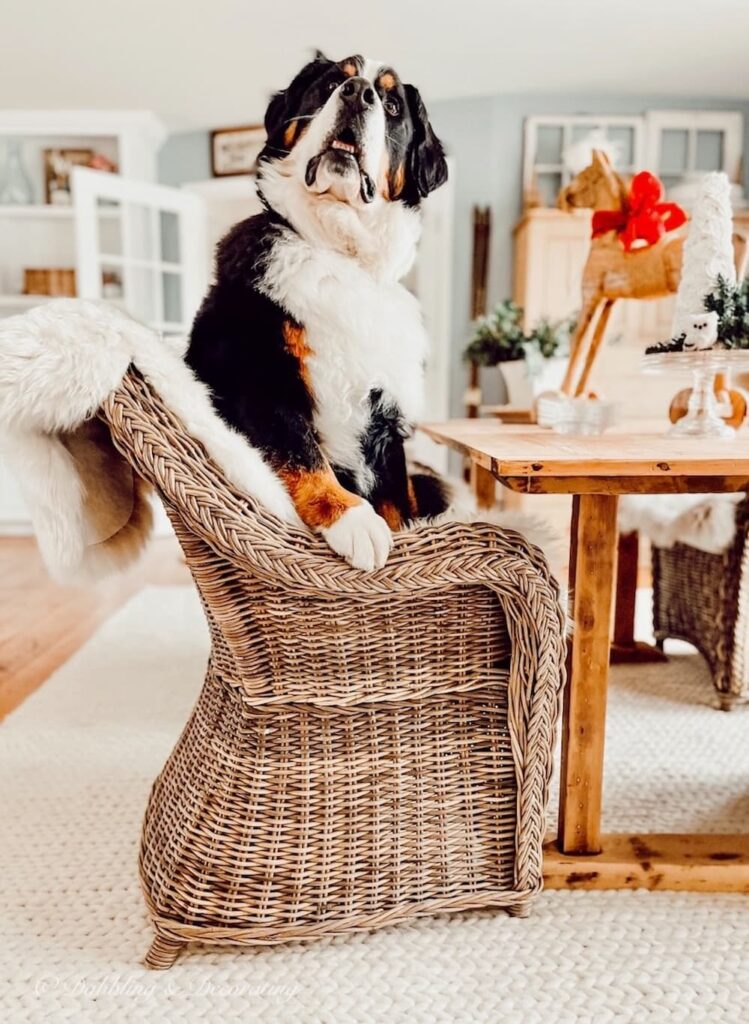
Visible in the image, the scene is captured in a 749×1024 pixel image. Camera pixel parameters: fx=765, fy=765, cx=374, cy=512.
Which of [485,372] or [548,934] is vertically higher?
[485,372]

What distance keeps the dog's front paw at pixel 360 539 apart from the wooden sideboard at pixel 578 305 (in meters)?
2.93

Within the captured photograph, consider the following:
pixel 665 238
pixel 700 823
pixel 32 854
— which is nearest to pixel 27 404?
pixel 32 854

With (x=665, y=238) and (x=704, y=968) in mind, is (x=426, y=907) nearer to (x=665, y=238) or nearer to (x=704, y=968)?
(x=704, y=968)

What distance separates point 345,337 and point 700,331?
0.68 meters

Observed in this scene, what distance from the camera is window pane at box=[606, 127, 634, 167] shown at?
4.07m

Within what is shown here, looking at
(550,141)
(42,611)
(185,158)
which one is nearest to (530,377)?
(42,611)

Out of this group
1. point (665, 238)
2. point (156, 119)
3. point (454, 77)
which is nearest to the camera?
point (665, 238)

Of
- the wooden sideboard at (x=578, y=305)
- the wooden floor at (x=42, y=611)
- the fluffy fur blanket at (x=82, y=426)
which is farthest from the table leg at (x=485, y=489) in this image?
the wooden sideboard at (x=578, y=305)

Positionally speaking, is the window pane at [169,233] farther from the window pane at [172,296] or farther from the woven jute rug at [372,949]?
the woven jute rug at [372,949]

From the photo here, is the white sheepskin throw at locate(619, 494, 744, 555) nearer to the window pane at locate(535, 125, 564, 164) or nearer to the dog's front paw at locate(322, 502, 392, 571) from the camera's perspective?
the dog's front paw at locate(322, 502, 392, 571)

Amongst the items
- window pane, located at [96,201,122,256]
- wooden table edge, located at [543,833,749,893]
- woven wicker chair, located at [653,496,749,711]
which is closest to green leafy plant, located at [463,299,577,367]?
woven wicker chair, located at [653,496,749,711]

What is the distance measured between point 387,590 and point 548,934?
541mm

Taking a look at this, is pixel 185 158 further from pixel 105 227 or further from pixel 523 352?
pixel 523 352

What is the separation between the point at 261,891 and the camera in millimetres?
987
